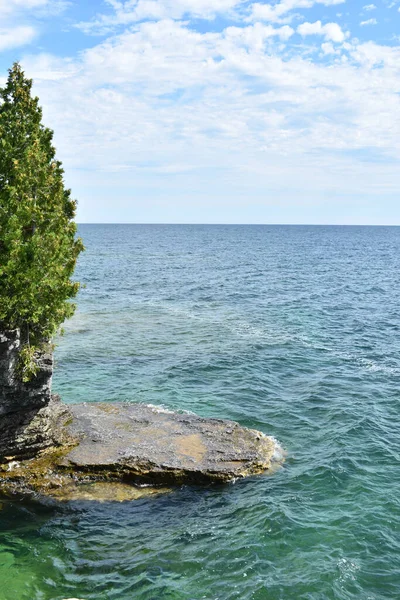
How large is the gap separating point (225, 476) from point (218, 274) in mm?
79107

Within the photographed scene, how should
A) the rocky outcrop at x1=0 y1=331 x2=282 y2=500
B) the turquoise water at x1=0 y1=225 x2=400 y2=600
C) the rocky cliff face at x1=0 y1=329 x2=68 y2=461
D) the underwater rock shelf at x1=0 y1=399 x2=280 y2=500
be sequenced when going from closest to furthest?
the turquoise water at x1=0 y1=225 x2=400 y2=600 < the rocky cliff face at x1=0 y1=329 x2=68 y2=461 < the rocky outcrop at x1=0 y1=331 x2=282 y2=500 < the underwater rock shelf at x1=0 y1=399 x2=280 y2=500

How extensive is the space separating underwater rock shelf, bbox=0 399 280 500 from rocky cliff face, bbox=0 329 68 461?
24.4 inches

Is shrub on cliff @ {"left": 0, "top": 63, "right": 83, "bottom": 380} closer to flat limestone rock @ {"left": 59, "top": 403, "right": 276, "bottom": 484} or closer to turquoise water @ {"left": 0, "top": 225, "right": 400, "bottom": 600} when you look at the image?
flat limestone rock @ {"left": 59, "top": 403, "right": 276, "bottom": 484}

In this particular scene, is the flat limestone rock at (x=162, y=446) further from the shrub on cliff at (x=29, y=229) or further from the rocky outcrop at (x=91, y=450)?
the shrub on cliff at (x=29, y=229)

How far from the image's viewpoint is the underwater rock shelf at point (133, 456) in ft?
77.8

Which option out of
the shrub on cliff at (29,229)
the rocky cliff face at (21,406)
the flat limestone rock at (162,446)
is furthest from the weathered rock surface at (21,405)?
the flat limestone rock at (162,446)

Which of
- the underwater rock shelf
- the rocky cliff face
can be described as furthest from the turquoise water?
the rocky cliff face

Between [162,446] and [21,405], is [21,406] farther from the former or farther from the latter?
[162,446]

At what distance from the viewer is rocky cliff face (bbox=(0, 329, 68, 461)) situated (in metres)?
22.5

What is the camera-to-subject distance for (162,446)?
1024 inches

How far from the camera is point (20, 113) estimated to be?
2350 cm

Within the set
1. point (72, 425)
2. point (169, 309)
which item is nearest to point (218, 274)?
point (169, 309)

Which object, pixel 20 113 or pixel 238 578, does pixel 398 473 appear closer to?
pixel 238 578

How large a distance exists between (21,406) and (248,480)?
11.9m
